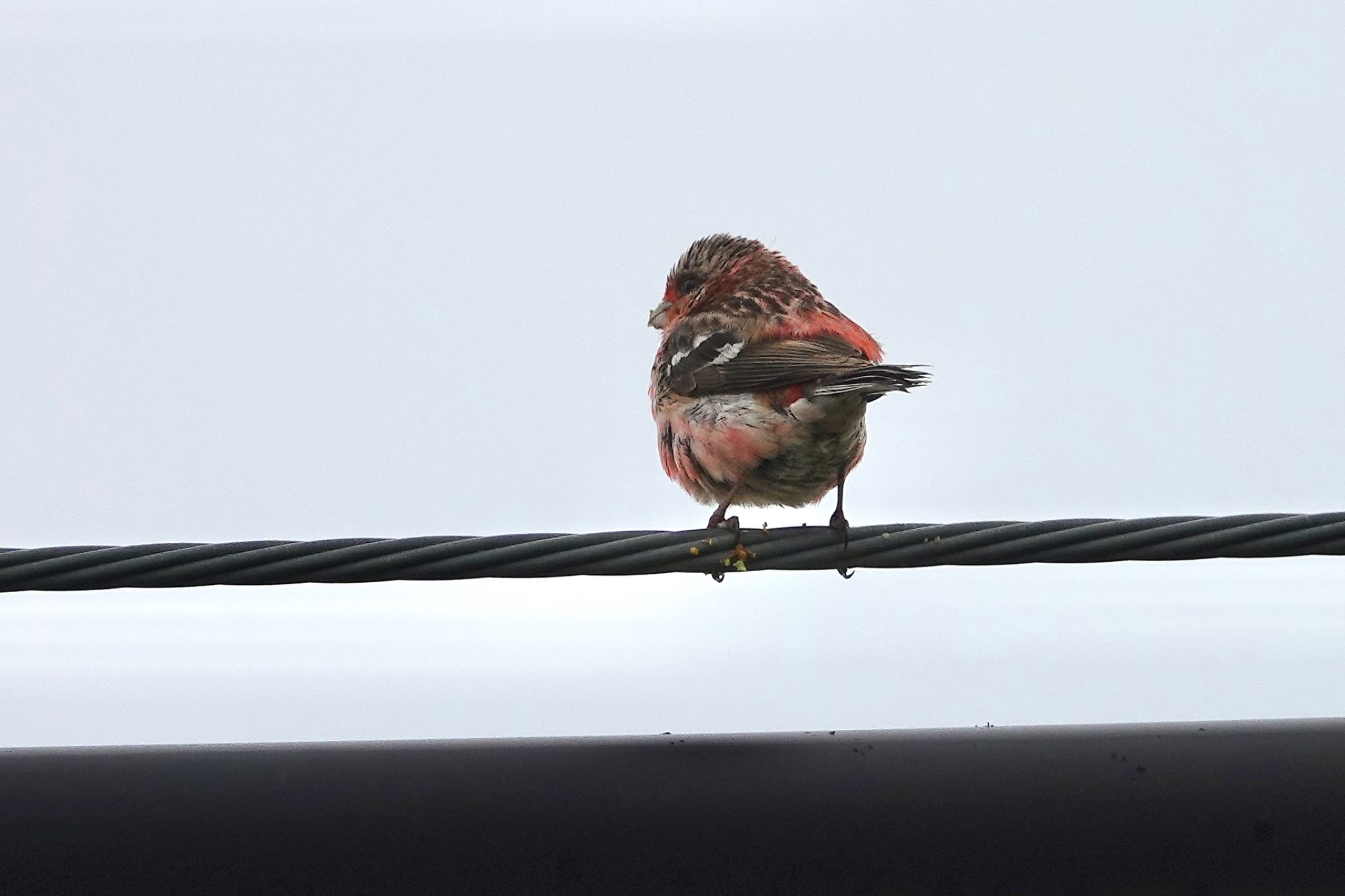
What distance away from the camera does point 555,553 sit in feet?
10.5

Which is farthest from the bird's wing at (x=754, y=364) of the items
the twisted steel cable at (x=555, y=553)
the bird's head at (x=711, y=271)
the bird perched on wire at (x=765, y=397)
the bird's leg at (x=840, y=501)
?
the twisted steel cable at (x=555, y=553)

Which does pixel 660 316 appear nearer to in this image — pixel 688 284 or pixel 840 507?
pixel 688 284

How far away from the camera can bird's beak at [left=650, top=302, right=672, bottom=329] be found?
6762 millimetres

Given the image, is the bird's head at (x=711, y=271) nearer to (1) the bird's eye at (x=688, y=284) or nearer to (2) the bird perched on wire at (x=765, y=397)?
(1) the bird's eye at (x=688, y=284)

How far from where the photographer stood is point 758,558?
11.8 ft

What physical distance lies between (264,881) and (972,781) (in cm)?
167

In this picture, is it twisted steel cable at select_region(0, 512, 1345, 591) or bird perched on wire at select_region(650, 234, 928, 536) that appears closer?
twisted steel cable at select_region(0, 512, 1345, 591)

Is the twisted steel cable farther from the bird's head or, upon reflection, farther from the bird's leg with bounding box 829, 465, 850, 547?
the bird's head

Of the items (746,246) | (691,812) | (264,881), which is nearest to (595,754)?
(691,812)

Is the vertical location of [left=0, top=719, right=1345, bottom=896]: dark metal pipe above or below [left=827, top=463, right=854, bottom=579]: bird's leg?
below

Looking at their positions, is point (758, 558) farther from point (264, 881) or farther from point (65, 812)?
point (65, 812)

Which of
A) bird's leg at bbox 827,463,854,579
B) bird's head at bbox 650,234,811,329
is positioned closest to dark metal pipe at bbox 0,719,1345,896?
bird's leg at bbox 827,463,854,579

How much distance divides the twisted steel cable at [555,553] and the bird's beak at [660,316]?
11.5 ft

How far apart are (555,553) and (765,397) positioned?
207 cm
